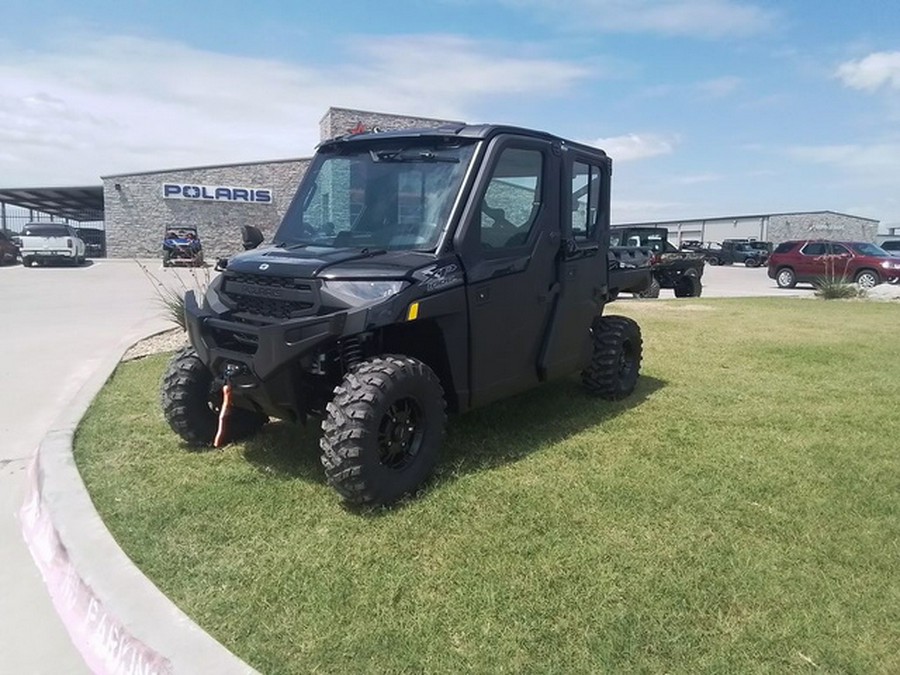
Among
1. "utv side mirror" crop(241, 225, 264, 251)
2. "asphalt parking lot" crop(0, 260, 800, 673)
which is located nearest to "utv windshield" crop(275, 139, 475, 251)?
"utv side mirror" crop(241, 225, 264, 251)

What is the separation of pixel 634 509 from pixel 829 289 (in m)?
17.5

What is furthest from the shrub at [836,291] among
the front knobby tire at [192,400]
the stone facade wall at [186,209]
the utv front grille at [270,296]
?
the stone facade wall at [186,209]

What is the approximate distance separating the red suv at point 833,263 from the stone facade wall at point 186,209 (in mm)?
24356

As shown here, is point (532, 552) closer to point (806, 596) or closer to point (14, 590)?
point (806, 596)

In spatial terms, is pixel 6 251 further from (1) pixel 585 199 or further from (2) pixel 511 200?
(2) pixel 511 200

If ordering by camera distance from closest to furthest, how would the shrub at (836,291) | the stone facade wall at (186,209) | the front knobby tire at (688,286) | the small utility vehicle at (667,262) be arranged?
Answer: 1. the shrub at (836,291)
2. the small utility vehicle at (667,262)
3. the front knobby tire at (688,286)
4. the stone facade wall at (186,209)

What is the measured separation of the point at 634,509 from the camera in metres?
3.91

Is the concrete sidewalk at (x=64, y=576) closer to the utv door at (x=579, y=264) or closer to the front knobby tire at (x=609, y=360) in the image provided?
the utv door at (x=579, y=264)

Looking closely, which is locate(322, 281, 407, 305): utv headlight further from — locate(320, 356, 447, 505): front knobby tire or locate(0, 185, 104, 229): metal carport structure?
locate(0, 185, 104, 229): metal carport structure

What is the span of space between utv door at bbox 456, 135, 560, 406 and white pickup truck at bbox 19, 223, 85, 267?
2939 cm

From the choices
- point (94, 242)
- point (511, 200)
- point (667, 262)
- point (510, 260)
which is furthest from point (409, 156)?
point (94, 242)

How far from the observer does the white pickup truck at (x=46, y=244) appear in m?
28.6

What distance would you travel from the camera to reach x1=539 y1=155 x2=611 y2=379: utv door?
509 cm

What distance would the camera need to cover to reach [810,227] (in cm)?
6619
